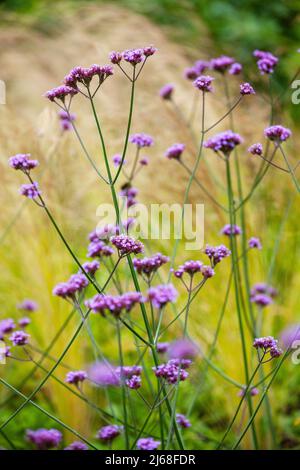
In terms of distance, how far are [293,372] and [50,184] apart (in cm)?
128

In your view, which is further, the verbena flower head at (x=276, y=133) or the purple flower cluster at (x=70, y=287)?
the verbena flower head at (x=276, y=133)

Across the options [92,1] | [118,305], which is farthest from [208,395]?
[92,1]

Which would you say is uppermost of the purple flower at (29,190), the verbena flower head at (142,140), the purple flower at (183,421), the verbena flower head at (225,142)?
the verbena flower head at (142,140)

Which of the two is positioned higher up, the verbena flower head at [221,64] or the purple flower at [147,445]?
the verbena flower head at [221,64]

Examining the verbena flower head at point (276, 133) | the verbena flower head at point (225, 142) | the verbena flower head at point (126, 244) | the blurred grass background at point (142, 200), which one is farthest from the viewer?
the blurred grass background at point (142, 200)

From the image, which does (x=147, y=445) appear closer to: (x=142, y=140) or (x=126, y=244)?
(x=126, y=244)

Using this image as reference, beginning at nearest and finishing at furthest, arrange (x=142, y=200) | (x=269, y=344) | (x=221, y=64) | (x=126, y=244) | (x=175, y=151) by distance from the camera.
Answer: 1. (x=126, y=244)
2. (x=269, y=344)
3. (x=175, y=151)
4. (x=221, y=64)
5. (x=142, y=200)

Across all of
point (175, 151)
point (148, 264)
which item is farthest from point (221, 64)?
point (148, 264)

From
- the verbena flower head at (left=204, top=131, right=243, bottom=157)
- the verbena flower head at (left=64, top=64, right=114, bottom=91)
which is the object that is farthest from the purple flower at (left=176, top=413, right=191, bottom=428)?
the verbena flower head at (left=64, top=64, right=114, bottom=91)

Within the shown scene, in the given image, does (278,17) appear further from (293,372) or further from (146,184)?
(293,372)

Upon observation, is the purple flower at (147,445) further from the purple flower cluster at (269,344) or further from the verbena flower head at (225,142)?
the verbena flower head at (225,142)

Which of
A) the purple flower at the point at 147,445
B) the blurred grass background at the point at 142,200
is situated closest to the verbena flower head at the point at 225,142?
the blurred grass background at the point at 142,200

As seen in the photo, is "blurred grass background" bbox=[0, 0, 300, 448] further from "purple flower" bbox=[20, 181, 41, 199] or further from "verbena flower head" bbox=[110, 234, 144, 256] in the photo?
"verbena flower head" bbox=[110, 234, 144, 256]
